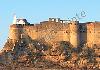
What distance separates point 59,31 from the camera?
89250 mm

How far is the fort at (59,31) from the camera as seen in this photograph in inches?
3462

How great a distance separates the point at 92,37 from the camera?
87.8 metres

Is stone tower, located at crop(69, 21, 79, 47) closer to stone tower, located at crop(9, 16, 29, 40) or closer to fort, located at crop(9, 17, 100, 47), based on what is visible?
fort, located at crop(9, 17, 100, 47)

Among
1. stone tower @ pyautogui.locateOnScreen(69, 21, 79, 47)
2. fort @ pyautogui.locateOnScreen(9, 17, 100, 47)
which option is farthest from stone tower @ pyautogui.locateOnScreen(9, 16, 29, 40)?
stone tower @ pyautogui.locateOnScreen(69, 21, 79, 47)

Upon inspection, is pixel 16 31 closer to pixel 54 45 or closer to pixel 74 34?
pixel 54 45

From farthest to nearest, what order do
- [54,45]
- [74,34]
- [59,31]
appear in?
[59,31], [54,45], [74,34]

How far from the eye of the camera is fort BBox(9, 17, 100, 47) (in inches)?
3462

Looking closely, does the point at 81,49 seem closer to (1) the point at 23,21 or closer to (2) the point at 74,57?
(2) the point at 74,57

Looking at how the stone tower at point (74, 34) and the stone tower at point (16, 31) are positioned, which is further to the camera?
the stone tower at point (16, 31)

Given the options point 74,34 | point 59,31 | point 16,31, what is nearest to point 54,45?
point 59,31

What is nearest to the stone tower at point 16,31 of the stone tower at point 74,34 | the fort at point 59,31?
the fort at point 59,31

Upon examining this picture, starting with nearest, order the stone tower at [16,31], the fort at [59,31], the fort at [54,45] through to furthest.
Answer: the fort at [54,45] → the fort at [59,31] → the stone tower at [16,31]

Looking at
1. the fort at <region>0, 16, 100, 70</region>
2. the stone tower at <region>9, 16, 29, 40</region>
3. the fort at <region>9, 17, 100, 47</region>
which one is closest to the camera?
the fort at <region>0, 16, 100, 70</region>

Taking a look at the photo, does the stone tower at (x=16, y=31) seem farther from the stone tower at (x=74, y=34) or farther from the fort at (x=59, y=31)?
the stone tower at (x=74, y=34)
